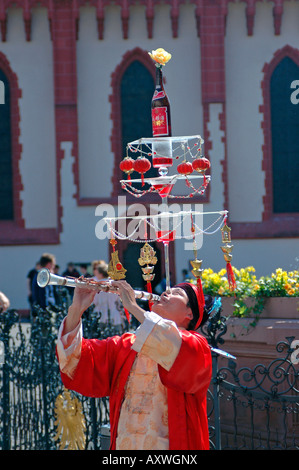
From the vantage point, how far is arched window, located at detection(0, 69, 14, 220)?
61.5 feet

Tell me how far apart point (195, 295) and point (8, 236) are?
49.6ft

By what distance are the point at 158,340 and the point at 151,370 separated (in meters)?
0.40

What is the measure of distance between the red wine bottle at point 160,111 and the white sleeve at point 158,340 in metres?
1.44

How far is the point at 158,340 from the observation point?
11.3 feet

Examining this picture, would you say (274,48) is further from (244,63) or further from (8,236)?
(8,236)

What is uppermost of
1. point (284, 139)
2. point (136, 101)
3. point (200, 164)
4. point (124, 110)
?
point (136, 101)

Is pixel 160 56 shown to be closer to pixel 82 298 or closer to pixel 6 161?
pixel 82 298

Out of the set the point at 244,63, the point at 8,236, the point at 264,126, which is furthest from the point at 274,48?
the point at 8,236

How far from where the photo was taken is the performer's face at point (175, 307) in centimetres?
375

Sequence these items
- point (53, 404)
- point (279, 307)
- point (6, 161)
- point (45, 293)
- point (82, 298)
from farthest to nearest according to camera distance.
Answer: point (6, 161) < point (45, 293) < point (53, 404) < point (279, 307) < point (82, 298)

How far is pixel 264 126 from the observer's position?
18438mm

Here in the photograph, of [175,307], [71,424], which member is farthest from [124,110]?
[175,307]

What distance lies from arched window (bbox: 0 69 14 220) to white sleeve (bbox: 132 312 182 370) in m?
15.8

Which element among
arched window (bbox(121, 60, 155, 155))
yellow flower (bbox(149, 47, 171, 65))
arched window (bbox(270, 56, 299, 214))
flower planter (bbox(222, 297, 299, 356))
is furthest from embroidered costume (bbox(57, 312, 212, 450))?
arched window (bbox(270, 56, 299, 214))
